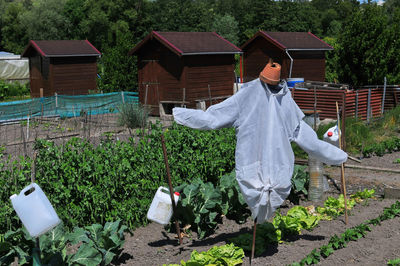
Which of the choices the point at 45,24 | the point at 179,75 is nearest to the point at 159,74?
the point at 179,75

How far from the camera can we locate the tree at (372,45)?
17531 mm

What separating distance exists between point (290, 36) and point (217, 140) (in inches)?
696

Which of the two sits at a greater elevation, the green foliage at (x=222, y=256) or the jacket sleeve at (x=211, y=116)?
the jacket sleeve at (x=211, y=116)

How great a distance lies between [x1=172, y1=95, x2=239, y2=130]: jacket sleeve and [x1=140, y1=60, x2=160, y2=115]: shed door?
50.2 ft

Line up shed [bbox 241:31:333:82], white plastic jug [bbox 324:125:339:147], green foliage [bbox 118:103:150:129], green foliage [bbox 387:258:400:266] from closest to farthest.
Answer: green foliage [bbox 387:258:400:266] → white plastic jug [bbox 324:125:339:147] → green foliage [bbox 118:103:150:129] → shed [bbox 241:31:333:82]

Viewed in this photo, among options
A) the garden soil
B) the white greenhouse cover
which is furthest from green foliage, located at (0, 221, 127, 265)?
the white greenhouse cover

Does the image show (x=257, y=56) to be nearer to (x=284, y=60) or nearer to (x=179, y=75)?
(x=284, y=60)

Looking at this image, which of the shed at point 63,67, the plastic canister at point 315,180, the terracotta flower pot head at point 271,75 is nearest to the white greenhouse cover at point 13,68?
the shed at point 63,67

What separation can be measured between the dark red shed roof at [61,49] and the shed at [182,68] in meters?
4.26

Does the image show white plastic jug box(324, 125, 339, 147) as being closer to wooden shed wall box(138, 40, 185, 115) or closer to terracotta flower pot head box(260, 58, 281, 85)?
terracotta flower pot head box(260, 58, 281, 85)

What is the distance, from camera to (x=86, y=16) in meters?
56.1

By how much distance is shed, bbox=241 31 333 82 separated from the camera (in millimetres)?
23656

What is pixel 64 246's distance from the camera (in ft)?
16.3

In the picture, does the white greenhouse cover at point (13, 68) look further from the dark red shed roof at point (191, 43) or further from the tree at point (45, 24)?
the dark red shed roof at point (191, 43)
